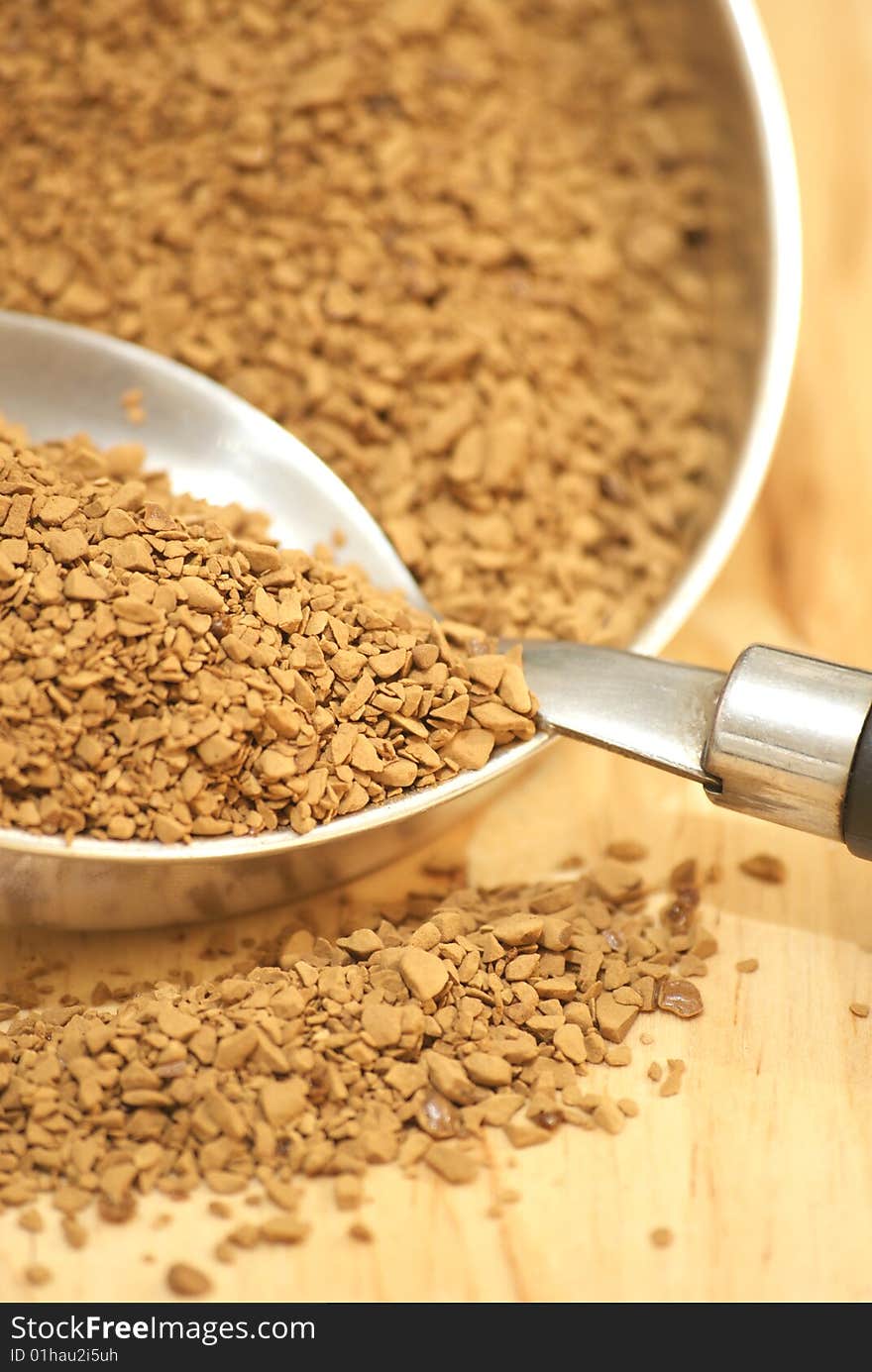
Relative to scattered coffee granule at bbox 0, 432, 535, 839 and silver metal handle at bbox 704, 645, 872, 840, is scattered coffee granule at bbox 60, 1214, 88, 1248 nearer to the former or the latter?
scattered coffee granule at bbox 0, 432, 535, 839

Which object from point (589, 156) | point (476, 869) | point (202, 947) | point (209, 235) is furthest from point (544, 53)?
point (202, 947)

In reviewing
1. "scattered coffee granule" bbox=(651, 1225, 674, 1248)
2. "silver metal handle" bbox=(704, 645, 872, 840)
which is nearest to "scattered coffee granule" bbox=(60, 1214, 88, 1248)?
"scattered coffee granule" bbox=(651, 1225, 674, 1248)

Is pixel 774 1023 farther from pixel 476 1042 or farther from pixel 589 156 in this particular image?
pixel 589 156

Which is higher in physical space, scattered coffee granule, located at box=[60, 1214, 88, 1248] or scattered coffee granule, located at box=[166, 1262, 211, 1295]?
scattered coffee granule, located at box=[60, 1214, 88, 1248]

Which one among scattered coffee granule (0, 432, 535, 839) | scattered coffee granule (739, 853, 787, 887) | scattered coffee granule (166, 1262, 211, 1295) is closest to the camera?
scattered coffee granule (166, 1262, 211, 1295)

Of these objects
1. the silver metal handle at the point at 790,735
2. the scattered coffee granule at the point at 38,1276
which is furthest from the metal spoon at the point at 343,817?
the scattered coffee granule at the point at 38,1276

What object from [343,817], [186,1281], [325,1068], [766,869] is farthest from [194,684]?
[766,869]

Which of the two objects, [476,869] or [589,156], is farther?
[589,156]
